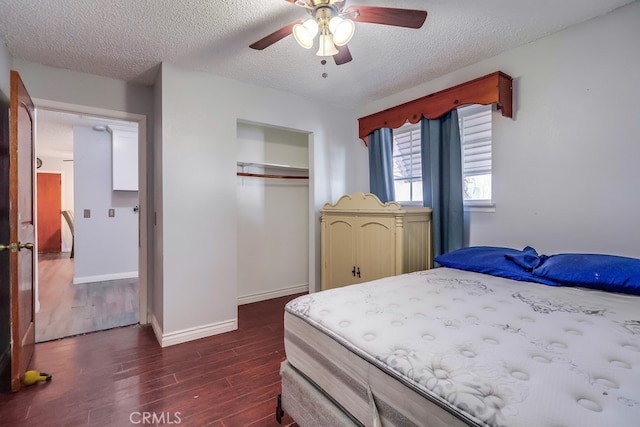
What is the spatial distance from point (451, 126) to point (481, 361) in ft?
7.56

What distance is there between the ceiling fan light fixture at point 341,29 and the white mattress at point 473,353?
4.45 ft

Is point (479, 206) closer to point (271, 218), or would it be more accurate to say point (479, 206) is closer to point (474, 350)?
point (474, 350)

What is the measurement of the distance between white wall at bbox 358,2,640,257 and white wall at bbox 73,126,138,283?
5.29 metres

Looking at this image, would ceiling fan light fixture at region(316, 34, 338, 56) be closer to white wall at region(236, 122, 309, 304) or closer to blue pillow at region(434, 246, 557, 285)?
blue pillow at region(434, 246, 557, 285)

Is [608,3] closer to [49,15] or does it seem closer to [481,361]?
[481,361]

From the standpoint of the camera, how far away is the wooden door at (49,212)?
7434mm

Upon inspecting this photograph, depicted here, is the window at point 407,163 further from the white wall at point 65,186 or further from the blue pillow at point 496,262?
the white wall at point 65,186

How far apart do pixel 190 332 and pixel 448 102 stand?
3077 mm

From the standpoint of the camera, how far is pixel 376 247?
9.21ft

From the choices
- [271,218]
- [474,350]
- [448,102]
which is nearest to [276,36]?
[448,102]

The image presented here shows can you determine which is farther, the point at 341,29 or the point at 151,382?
the point at 151,382

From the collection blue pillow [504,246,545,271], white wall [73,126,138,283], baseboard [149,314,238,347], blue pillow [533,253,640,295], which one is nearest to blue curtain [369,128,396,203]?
blue pillow [504,246,545,271]

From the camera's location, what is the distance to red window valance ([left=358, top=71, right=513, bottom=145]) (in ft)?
7.73

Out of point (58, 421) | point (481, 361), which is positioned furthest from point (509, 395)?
point (58, 421)
